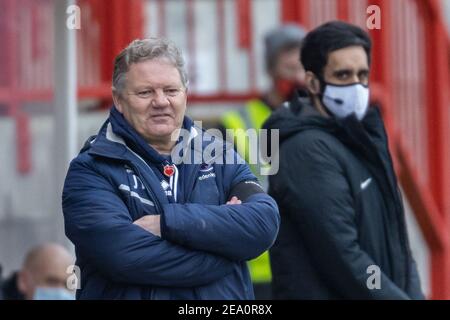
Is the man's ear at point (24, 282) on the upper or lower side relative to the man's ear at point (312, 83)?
lower

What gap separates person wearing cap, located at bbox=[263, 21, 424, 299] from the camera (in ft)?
15.4

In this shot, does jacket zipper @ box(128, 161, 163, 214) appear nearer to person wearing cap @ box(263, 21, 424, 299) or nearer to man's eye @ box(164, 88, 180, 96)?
man's eye @ box(164, 88, 180, 96)

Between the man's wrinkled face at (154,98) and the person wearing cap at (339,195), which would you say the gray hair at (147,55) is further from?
the person wearing cap at (339,195)

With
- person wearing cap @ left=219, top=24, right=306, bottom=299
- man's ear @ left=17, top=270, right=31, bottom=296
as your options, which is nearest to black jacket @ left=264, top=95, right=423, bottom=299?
man's ear @ left=17, top=270, right=31, bottom=296

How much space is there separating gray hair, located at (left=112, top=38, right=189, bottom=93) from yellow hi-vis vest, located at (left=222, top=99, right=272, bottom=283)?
7.60ft

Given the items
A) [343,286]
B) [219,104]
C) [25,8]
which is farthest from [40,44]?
[343,286]

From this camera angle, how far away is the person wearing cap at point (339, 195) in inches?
185

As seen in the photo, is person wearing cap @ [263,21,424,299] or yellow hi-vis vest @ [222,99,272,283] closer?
person wearing cap @ [263,21,424,299]

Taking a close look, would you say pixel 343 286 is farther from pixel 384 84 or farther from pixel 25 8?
pixel 25 8

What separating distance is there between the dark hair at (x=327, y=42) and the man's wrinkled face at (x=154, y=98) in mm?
1177

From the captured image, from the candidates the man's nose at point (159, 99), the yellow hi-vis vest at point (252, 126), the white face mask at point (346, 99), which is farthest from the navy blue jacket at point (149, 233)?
the yellow hi-vis vest at point (252, 126)

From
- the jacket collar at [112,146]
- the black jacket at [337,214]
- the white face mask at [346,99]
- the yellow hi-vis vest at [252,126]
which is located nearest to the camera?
the jacket collar at [112,146]

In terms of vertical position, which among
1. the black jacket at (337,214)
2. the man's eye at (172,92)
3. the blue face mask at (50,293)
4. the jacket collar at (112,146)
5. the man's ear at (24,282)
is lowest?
the blue face mask at (50,293)

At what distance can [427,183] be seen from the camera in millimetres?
8734
